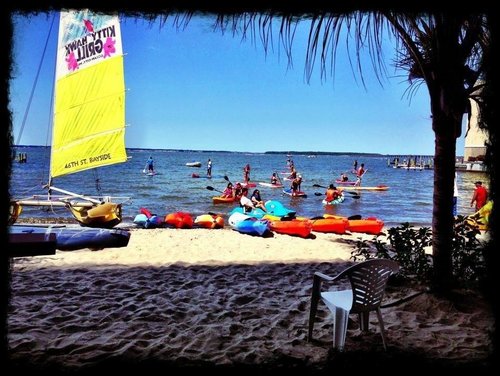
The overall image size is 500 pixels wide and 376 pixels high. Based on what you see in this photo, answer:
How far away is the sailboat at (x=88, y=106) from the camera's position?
31.7ft

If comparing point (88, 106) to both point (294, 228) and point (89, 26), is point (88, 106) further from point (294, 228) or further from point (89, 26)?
point (294, 228)

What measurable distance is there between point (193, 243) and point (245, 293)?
11.6 ft

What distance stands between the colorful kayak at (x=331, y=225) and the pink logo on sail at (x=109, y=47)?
638cm

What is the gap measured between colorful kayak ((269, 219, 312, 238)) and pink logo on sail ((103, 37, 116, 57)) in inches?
225

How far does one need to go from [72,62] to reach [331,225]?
284 inches

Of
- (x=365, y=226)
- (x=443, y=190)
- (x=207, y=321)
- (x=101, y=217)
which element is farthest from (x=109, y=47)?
(x=443, y=190)

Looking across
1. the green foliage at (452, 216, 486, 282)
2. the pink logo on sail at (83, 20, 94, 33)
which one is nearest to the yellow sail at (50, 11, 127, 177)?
the pink logo on sail at (83, 20, 94, 33)

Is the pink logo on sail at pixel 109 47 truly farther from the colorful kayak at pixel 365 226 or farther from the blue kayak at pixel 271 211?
the colorful kayak at pixel 365 226

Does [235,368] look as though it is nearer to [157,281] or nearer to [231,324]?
[231,324]

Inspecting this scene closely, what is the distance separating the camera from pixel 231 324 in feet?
11.1

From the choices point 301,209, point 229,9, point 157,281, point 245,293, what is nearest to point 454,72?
point 229,9

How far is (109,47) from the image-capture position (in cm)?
990

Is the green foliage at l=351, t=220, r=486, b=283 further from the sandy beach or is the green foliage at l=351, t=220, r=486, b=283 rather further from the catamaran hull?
the catamaran hull

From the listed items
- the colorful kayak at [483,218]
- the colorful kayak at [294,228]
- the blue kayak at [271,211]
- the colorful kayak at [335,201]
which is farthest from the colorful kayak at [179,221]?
the colorful kayak at [335,201]
